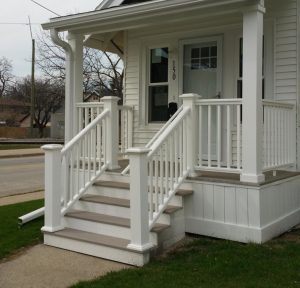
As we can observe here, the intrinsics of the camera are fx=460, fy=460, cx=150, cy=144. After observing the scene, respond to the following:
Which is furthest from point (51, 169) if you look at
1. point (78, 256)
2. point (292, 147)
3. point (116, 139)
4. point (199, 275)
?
point (292, 147)

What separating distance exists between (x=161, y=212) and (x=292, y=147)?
102 inches

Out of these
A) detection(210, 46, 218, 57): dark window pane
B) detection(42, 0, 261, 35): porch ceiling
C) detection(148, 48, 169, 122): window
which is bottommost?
detection(148, 48, 169, 122): window

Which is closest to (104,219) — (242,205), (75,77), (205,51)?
(242,205)

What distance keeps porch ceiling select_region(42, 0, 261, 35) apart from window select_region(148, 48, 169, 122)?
1.60m

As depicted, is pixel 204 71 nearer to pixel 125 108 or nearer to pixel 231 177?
pixel 125 108

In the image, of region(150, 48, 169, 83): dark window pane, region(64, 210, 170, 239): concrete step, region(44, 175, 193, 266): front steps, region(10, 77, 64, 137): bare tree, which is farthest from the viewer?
region(10, 77, 64, 137): bare tree

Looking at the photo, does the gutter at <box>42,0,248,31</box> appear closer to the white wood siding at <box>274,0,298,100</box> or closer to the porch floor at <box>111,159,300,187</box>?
the white wood siding at <box>274,0,298,100</box>

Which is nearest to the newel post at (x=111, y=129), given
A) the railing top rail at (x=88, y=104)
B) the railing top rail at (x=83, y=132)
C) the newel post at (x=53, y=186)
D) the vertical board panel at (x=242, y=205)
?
the railing top rail at (x=83, y=132)

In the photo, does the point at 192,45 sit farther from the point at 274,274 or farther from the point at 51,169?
the point at 274,274

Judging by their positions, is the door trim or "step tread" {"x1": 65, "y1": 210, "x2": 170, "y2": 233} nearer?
"step tread" {"x1": 65, "y1": 210, "x2": 170, "y2": 233}

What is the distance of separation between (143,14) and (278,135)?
257 cm

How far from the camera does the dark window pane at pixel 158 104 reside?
28.2 ft

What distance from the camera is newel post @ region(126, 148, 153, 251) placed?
5070mm

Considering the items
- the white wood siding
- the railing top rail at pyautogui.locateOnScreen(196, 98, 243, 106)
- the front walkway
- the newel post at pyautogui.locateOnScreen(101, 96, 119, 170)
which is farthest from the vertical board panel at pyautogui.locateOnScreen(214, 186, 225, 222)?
the white wood siding
